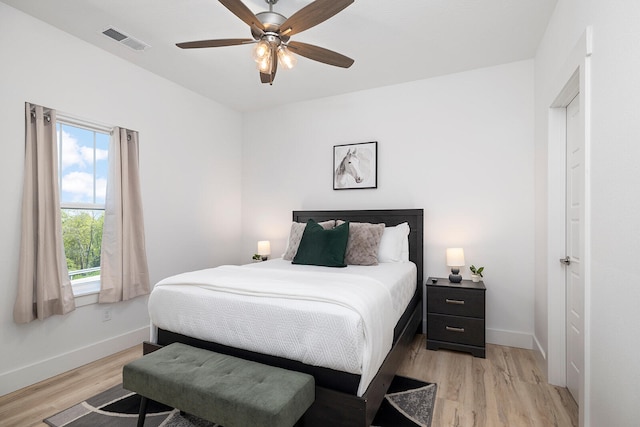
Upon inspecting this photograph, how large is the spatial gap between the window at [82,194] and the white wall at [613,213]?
3602mm

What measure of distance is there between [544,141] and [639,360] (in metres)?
2.07

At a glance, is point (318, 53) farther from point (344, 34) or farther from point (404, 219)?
point (404, 219)

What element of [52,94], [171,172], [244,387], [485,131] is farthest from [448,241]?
[52,94]

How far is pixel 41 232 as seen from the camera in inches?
96.0

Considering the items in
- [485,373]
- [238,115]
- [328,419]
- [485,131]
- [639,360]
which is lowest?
[485,373]

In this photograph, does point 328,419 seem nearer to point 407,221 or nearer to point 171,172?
point 407,221

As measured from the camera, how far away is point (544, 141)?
267cm

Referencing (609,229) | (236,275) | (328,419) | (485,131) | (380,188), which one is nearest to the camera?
(609,229)

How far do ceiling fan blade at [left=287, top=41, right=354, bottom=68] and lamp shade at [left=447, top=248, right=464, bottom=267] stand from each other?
203 centimetres

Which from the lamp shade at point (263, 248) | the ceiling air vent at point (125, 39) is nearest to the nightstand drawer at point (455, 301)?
the lamp shade at point (263, 248)

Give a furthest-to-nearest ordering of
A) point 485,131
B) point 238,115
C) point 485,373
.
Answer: point 238,115
point 485,131
point 485,373

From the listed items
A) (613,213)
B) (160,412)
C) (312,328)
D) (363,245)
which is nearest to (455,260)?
(363,245)

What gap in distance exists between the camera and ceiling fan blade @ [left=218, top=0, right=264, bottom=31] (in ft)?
5.84

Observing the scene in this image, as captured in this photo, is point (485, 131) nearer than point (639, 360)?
No
